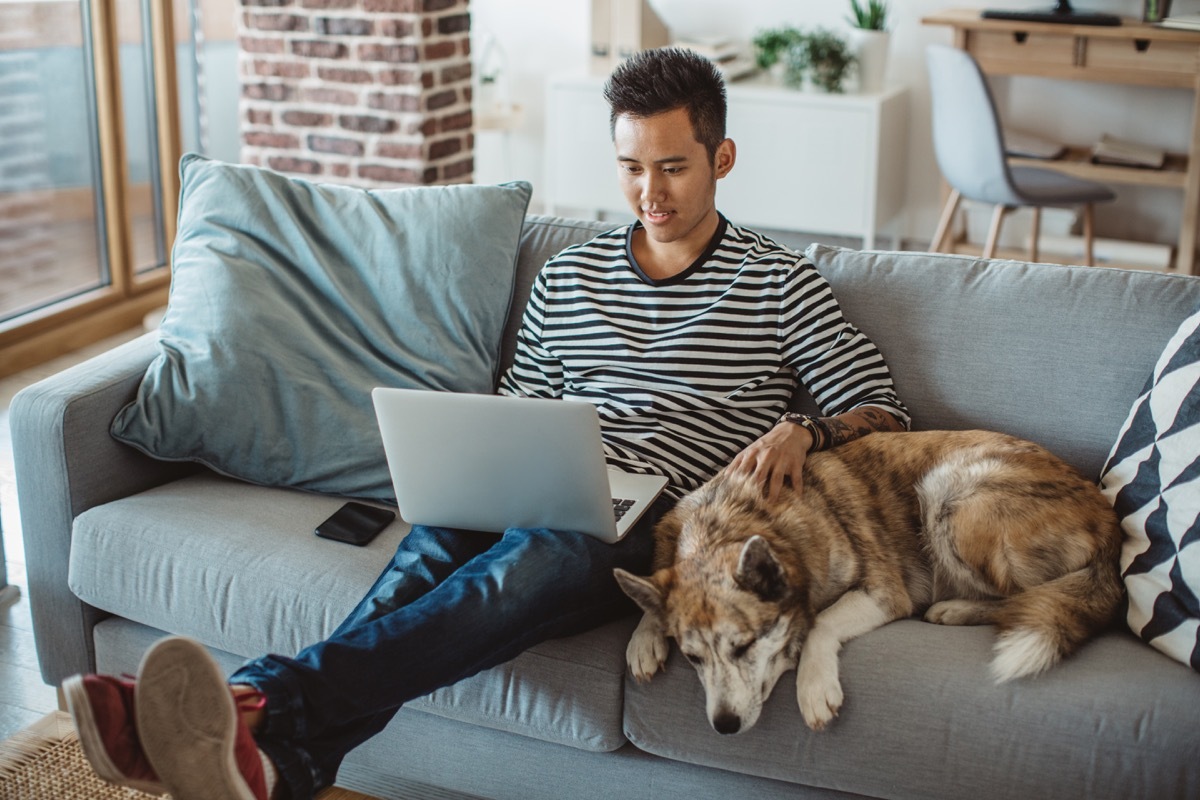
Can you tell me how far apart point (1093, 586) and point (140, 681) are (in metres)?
1.27

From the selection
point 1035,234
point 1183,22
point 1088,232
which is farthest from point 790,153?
point 1183,22

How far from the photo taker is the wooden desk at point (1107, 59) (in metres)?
4.38

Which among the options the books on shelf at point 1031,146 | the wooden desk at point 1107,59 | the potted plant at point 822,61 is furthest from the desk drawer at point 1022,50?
the potted plant at point 822,61

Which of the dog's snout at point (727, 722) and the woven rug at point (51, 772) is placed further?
the woven rug at point (51, 772)

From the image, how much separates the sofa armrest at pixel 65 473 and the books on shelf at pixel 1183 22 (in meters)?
3.67

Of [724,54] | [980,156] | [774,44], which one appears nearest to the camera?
[980,156]

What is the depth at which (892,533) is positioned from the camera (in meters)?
1.95

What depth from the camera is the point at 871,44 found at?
4.86 metres

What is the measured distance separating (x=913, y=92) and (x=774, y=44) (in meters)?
0.67

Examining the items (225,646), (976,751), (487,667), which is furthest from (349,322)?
(976,751)

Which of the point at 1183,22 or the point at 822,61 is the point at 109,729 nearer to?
the point at 822,61

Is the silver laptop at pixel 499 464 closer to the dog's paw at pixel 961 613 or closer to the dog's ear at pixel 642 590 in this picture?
the dog's ear at pixel 642 590

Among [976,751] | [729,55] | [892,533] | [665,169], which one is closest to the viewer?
[976,751]

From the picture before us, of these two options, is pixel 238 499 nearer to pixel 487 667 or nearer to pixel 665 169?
pixel 487 667
